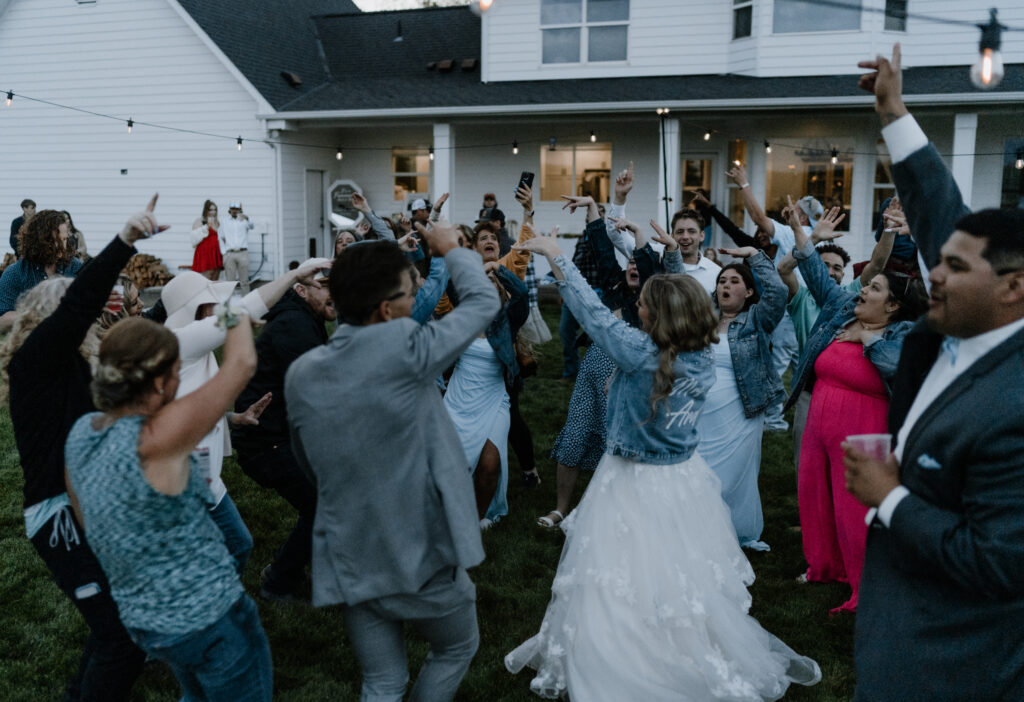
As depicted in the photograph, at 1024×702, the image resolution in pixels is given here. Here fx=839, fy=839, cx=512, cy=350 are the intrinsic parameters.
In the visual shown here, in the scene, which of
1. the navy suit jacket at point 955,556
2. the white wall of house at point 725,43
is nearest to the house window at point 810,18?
the white wall of house at point 725,43

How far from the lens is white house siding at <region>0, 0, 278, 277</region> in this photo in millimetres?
17219

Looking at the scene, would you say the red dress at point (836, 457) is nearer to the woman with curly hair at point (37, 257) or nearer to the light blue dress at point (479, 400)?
the light blue dress at point (479, 400)

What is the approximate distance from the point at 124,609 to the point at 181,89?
17.1 meters

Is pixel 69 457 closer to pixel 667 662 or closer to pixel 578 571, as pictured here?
pixel 578 571

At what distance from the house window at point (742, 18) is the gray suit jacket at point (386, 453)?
14.1 m

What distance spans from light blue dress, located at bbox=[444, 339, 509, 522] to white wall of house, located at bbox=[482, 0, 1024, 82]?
435 inches

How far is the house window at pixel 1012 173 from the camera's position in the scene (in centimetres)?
1499

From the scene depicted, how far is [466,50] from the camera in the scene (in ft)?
59.8

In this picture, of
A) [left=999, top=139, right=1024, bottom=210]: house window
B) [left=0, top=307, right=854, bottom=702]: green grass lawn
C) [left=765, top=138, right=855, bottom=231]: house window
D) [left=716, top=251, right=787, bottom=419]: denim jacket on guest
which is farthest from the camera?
[left=765, top=138, right=855, bottom=231]: house window

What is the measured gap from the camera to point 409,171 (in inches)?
736

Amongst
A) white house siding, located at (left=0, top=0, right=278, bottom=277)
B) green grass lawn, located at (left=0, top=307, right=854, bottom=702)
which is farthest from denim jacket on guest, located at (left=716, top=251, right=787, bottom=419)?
white house siding, located at (left=0, top=0, right=278, bottom=277)

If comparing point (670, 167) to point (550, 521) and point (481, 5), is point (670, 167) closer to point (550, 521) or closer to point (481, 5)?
point (481, 5)

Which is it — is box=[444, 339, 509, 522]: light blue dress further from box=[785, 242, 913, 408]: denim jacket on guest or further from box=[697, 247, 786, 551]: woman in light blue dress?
box=[785, 242, 913, 408]: denim jacket on guest

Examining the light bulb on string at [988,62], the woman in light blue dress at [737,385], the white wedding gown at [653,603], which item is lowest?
the white wedding gown at [653,603]
